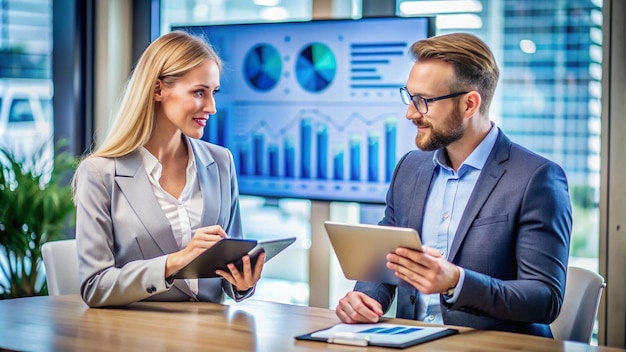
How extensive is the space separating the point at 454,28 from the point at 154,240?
2069 mm

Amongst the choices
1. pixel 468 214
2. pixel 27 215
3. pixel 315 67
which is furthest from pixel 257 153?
pixel 468 214

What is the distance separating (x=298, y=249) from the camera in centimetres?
477

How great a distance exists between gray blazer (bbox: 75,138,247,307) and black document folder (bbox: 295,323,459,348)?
0.61 metres

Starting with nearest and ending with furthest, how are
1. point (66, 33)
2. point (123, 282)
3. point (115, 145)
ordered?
1. point (123, 282)
2. point (115, 145)
3. point (66, 33)

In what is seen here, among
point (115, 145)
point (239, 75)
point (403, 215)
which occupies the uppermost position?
point (239, 75)

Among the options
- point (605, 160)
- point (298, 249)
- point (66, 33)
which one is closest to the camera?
point (605, 160)

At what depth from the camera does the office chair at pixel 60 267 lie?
3193mm

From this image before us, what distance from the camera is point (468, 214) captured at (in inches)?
109

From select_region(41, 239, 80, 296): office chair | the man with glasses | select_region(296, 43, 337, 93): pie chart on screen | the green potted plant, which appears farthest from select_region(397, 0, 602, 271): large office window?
the green potted plant

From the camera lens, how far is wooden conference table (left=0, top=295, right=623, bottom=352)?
2277 mm

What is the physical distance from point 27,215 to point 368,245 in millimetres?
2642

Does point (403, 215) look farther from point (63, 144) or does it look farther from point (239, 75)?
point (63, 144)

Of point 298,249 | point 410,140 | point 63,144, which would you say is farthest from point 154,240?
point 63,144

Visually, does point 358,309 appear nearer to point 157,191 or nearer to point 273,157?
point 157,191
